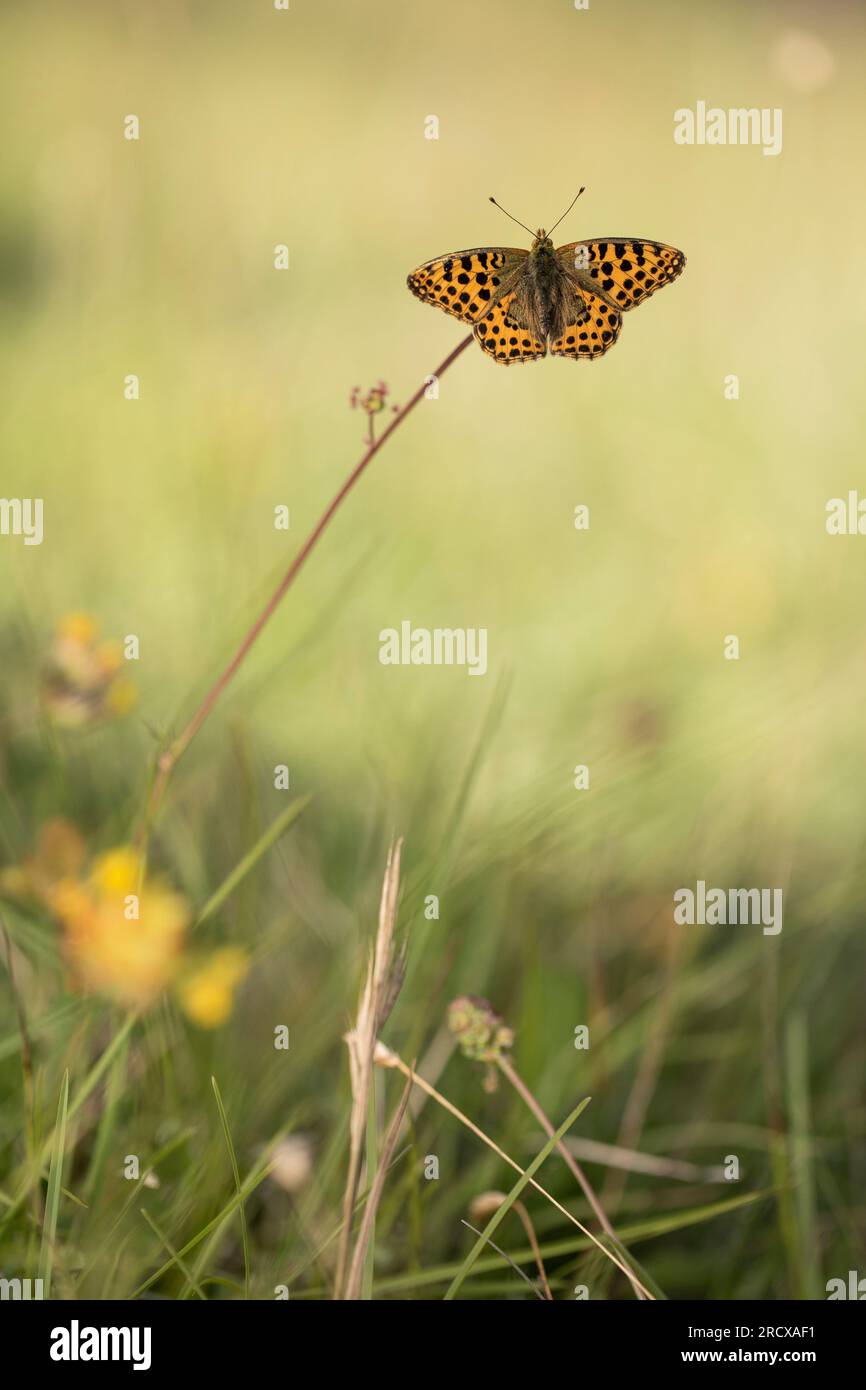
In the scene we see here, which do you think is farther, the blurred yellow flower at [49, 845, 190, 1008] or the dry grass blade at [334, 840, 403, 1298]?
the blurred yellow flower at [49, 845, 190, 1008]

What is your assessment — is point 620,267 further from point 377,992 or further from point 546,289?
point 377,992

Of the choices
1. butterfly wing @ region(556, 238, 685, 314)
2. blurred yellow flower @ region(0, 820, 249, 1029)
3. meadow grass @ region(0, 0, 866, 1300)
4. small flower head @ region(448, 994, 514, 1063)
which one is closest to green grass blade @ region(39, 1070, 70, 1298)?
meadow grass @ region(0, 0, 866, 1300)

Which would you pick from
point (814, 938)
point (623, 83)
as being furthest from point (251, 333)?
point (814, 938)

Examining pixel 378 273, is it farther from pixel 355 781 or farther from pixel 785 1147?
pixel 785 1147

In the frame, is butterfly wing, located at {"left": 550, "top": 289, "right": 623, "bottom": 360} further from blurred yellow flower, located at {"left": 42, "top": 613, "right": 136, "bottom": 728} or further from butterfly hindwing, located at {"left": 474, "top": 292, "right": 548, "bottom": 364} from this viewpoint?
blurred yellow flower, located at {"left": 42, "top": 613, "right": 136, "bottom": 728}

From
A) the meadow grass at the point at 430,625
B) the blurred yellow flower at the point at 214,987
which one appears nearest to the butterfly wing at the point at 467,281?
the meadow grass at the point at 430,625

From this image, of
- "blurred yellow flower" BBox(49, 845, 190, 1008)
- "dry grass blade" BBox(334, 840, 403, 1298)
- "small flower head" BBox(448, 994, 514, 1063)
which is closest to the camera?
"dry grass blade" BBox(334, 840, 403, 1298)

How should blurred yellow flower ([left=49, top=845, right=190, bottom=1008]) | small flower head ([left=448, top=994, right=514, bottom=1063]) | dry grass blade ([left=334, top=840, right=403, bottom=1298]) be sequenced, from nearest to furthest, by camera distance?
dry grass blade ([left=334, top=840, right=403, bottom=1298]) < small flower head ([left=448, top=994, right=514, bottom=1063]) < blurred yellow flower ([left=49, top=845, right=190, bottom=1008])
